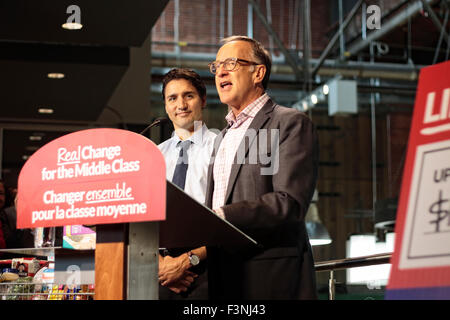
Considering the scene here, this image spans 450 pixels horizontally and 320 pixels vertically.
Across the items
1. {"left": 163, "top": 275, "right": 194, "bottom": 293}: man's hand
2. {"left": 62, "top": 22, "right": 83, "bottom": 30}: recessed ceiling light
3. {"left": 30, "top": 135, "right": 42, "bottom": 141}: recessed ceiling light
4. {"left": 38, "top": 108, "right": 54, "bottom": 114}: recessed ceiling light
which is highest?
{"left": 38, "top": 108, "right": 54, "bottom": 114}: recessed ceiling light

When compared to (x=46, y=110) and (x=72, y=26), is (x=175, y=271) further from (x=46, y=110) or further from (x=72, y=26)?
(x=46, y=110)

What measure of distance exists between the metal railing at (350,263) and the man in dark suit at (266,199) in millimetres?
1203

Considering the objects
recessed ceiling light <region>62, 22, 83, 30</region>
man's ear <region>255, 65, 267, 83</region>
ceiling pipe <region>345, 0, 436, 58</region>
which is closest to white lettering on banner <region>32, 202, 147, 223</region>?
man's ear <region>255, 65, 267, 83</region>

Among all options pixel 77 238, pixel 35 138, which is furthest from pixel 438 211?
pixel 35 138

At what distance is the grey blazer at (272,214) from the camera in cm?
193

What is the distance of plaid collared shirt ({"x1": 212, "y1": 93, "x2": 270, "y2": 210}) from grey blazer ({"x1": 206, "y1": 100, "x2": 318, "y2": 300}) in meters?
0.06

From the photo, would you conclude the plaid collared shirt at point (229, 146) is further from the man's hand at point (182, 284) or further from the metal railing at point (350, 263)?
the metal railing at point (350, 263)

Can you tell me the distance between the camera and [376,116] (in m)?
12.7

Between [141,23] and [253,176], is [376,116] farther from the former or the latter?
[253,176]

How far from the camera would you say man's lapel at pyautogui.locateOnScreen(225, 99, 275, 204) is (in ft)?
6.92

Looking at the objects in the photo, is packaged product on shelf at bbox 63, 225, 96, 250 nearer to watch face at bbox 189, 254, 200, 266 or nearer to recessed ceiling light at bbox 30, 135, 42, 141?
watch face at bbox 189, 254, 200, 266

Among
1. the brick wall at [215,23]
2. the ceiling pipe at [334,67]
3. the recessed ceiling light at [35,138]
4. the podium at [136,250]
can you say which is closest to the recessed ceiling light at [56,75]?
the recessed ceiling light at [35,138]

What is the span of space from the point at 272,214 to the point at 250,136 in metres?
0.34
